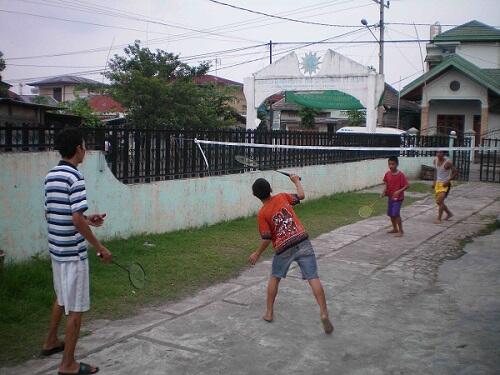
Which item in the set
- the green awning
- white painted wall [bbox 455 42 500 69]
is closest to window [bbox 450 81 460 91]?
white painted wall [bbox 455 42 500 69]

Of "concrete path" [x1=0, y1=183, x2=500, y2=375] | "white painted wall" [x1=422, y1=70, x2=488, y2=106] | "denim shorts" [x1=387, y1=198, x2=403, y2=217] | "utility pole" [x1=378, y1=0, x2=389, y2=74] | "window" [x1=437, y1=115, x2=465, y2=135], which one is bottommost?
"concrete path" [x1=0, y1=183, x2=500, y2=375]

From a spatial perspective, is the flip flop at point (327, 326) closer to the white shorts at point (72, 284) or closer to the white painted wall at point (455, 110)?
the white shorts at point (72, 284)

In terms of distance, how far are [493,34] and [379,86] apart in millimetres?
20484

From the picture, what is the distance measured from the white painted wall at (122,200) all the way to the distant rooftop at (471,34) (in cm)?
2475

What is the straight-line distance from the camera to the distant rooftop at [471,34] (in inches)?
1339

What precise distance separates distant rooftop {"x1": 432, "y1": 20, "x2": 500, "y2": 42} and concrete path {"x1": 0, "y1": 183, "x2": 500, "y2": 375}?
1164 inches

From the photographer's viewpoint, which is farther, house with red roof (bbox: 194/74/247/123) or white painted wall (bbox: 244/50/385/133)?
house with red roof (bbox: 194/74/247/123)

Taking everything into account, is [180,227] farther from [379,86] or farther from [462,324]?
[379,86]

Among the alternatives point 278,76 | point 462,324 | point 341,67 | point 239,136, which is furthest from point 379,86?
point 462,324

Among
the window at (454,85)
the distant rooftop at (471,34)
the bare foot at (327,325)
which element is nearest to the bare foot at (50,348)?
the bare foot at (327,325)

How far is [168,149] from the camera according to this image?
31.6 ft

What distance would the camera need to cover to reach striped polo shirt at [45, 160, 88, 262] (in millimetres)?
4105

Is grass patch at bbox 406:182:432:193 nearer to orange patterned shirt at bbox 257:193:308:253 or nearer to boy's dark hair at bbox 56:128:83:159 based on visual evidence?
orange patterned shirt at bbox 257:193:308:253

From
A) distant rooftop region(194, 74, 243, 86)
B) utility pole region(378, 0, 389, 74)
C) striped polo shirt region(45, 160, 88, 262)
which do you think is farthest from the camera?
utility pole region(378, 0, 389, 74)
